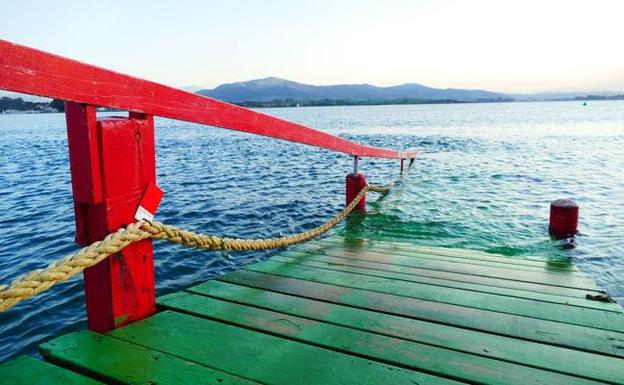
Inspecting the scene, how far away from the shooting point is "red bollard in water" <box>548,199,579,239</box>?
6.06 metres

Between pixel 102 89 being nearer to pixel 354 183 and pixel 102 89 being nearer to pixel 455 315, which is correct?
pixel 455 315

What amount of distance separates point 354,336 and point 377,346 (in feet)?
0.48

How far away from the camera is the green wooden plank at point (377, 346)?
1851 millimetres

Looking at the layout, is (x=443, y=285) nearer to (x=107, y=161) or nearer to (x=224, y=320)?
(x=224, y=320)

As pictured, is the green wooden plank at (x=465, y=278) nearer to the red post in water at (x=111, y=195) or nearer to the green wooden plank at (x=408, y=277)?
the green wooden plank at (x=408, y=277)

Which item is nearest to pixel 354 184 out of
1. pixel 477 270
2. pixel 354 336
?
pixel 477 270

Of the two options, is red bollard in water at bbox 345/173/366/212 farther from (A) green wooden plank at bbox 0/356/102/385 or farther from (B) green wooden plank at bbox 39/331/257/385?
(A) green wooden plank at bbox 0/356/102/385

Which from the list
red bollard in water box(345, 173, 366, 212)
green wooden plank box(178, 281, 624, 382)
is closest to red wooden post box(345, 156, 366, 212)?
red bollard in water box(345, 173, 366, 212)

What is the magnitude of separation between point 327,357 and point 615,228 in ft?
30.3

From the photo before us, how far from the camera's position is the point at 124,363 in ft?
5.82

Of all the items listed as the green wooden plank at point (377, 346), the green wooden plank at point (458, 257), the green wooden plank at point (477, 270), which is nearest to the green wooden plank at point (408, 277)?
the green wooden plank at point (477, 270)

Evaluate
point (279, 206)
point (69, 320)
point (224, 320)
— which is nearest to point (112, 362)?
point (224, 320)

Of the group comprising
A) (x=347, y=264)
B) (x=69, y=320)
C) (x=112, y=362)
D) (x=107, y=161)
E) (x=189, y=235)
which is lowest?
(x=69, y=320)

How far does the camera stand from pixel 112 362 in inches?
69.8
